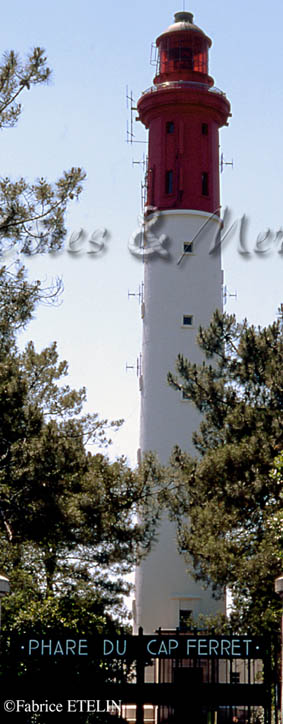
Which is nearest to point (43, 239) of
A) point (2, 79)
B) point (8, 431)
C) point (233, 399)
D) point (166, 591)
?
point (2, 79)

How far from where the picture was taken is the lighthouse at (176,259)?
107 ft

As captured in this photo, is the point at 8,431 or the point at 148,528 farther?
the point at 148,528

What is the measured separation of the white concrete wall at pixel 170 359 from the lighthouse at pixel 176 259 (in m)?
0.03

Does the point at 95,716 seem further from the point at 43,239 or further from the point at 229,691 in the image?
the point at 43,239

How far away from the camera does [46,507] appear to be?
23891 mm

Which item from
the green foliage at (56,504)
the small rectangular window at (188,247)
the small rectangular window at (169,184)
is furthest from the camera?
the small rectangular window at (169,184)

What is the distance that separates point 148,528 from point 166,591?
6.41 metres

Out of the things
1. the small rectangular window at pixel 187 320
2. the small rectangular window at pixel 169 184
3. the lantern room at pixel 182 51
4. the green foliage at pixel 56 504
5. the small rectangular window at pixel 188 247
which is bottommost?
the green foliage at pixel 56 504

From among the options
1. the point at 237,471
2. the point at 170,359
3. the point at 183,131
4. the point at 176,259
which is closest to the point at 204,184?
the point at 183,131

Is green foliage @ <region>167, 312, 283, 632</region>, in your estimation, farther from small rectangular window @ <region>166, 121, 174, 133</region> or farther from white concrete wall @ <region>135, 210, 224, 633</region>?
small rectangular window @ <region>166, 121, 174, 133</region>

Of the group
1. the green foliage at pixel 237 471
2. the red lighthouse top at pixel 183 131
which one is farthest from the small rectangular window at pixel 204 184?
the green foliage at pixel 237 471

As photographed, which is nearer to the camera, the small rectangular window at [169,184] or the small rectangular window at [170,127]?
the small rectangular window at [169,184]

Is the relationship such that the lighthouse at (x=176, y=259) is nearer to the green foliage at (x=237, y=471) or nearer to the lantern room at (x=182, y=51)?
the lantern room at (x=182, y=51)

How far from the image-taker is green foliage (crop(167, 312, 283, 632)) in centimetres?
2411
